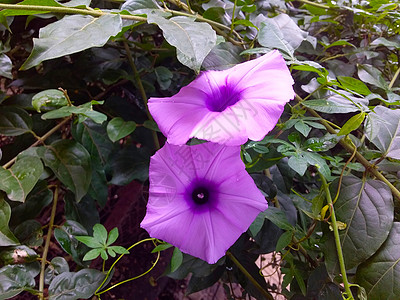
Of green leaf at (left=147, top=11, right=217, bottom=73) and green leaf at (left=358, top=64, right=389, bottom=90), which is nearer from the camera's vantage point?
green leaf at (left=147, top=11, right=217, bottom=73)

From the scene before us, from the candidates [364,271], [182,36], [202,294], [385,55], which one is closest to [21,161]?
[182,36]

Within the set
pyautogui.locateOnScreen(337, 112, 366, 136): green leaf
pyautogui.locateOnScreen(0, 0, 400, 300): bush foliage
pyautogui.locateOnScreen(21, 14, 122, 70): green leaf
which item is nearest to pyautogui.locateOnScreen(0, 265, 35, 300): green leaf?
pyautogui.locateOnScreen(0, 0, 400, 300): bush foliage

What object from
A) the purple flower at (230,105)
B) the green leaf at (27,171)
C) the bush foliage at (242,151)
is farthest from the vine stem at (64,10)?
the green leaf at (27,171)

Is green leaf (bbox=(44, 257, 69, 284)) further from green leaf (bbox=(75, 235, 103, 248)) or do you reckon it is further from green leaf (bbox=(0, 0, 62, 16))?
green leaf (bbox=(0, 0, 62, 16))

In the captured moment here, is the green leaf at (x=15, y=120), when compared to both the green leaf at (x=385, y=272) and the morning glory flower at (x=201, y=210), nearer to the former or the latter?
the morning glory flower at (x=201, y=210)

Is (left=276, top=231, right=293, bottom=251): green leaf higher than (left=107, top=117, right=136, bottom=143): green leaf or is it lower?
lower

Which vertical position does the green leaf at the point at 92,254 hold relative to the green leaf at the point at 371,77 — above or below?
below

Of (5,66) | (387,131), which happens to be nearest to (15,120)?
(5,66)

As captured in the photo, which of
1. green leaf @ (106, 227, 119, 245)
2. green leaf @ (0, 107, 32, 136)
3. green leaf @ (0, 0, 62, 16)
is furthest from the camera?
green leaf @ (0, 107, 32, 136)
